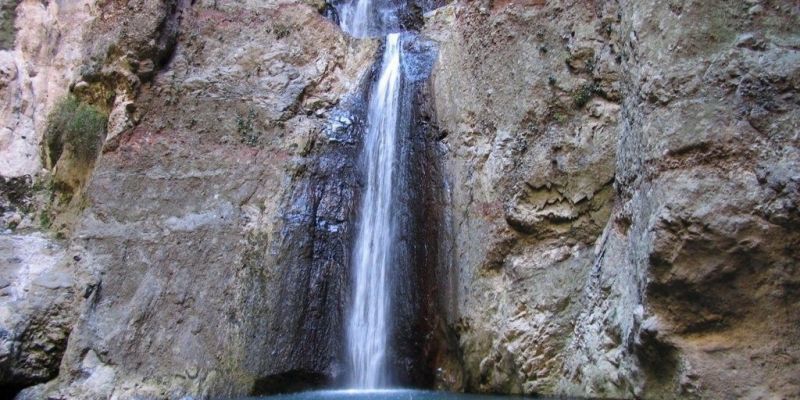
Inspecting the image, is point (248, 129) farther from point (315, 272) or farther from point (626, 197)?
point (626, 197)

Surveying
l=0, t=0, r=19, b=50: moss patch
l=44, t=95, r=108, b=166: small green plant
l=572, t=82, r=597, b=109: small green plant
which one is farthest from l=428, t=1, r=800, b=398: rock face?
l=0, t=0, r=19, b=50: moss patch

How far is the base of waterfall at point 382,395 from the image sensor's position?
8312 millimetres

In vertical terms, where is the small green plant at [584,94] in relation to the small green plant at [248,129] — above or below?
below

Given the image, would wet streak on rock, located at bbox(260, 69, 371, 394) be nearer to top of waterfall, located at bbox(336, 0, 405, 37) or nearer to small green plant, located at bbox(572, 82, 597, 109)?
small green plant, located at bbox(572, 82, 597, 109)

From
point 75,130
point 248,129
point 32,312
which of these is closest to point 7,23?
point 75,130

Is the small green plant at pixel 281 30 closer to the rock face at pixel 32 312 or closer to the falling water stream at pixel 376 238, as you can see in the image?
the falling water stream at pixel 376 238

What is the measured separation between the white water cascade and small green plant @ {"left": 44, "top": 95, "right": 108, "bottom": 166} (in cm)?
566

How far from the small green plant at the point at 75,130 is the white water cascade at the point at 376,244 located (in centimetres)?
566

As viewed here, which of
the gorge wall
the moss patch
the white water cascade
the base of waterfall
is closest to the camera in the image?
the gorge wall

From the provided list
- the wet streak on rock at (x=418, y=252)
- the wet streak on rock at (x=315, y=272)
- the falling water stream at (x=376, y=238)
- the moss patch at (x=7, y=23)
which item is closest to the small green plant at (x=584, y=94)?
the wet streak on rock at (x=418, y=252)

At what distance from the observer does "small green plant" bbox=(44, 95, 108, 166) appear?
41.9 ft

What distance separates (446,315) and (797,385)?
5479mm

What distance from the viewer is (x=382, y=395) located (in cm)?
871

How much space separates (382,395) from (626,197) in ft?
14.0
